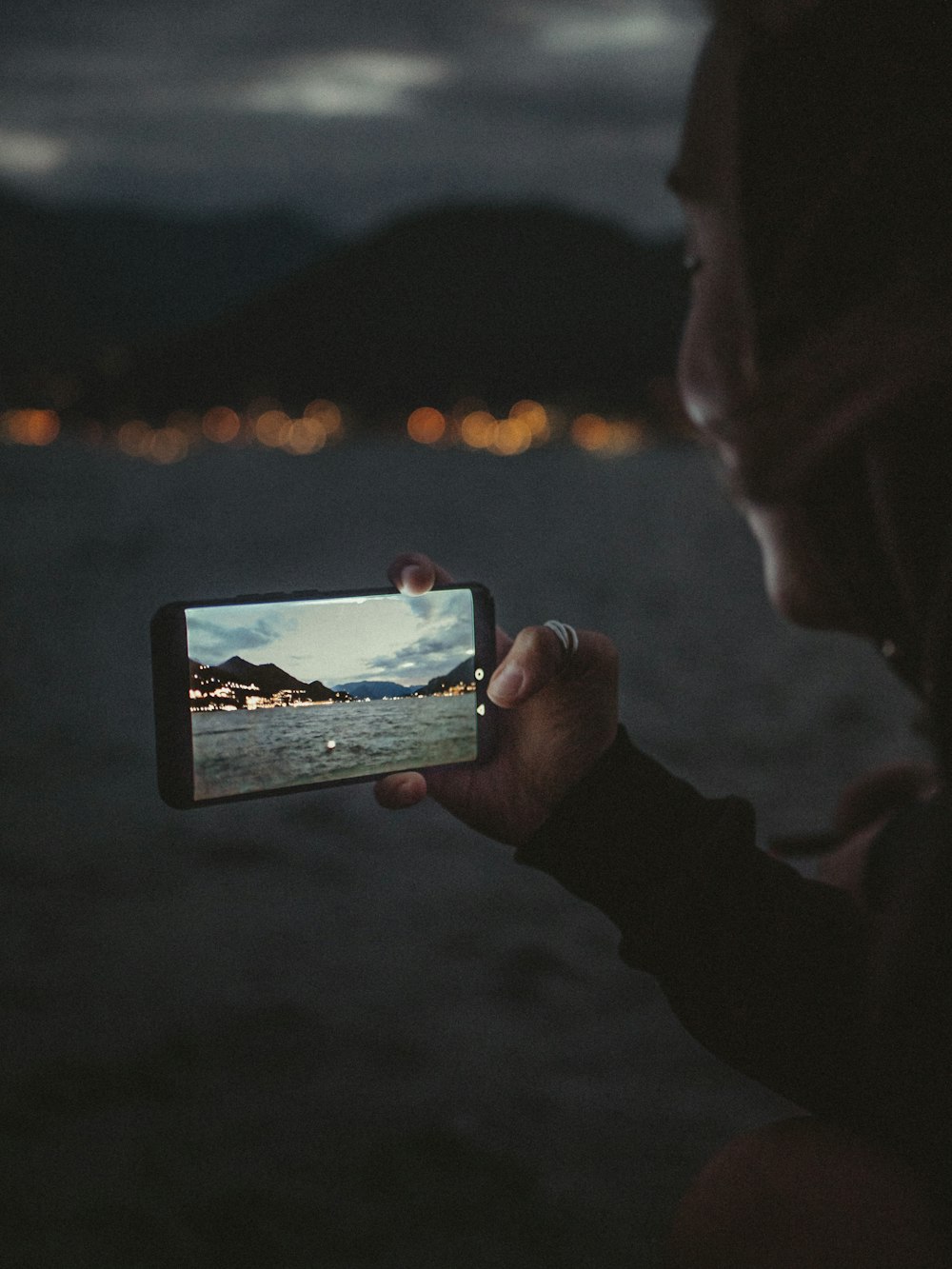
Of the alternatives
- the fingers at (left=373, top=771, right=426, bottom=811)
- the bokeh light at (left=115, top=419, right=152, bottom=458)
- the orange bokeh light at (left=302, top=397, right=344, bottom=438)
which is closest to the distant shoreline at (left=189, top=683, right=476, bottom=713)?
the fingers at (left=373, top=771, right=426, bottom=811)

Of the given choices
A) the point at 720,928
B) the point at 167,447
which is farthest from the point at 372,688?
the point at 167,447

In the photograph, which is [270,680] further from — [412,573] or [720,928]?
[720,928]

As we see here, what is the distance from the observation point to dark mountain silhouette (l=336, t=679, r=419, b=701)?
5.15 feet

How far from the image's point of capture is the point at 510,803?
1701 millimetres

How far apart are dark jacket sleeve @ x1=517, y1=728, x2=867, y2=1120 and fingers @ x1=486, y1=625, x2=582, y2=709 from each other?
7.0 inches

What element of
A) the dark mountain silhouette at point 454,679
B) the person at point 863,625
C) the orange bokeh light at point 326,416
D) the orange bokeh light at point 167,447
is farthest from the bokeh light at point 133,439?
the person at point 863,625

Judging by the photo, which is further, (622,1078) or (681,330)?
(622,1078)

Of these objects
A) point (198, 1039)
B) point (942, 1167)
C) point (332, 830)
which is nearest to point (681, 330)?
point (942, 1167)

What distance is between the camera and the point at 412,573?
5.29 feet

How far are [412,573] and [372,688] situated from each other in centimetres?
19

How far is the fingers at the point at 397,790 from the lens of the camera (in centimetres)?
163

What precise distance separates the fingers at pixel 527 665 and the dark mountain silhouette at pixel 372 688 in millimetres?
158

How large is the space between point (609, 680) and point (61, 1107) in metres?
2.00

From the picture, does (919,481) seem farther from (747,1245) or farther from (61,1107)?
(61,1107)
